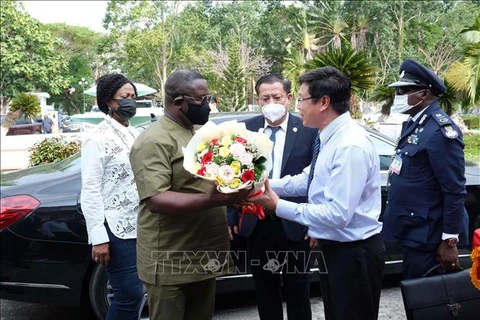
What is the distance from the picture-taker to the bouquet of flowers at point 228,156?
6.14 ft

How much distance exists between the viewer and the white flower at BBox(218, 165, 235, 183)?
6.08ft

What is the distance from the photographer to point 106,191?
265cm

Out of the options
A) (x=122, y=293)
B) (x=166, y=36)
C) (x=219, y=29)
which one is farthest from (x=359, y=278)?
(x=219, y=29)

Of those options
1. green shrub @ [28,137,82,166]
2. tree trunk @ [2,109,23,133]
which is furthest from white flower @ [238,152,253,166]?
tree trunk @ [2,109,23,133]

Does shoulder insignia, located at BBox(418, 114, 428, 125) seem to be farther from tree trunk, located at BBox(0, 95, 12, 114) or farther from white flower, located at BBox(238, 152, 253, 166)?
tree trunk, located at BBox(0, 95, 12, 114)

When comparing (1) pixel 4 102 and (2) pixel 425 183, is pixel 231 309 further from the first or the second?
(1) pixel 4 102

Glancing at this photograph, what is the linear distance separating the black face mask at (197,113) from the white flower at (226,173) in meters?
0.40

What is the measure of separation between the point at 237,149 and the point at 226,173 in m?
0.12

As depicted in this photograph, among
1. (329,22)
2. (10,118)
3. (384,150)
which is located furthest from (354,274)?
(329,22)

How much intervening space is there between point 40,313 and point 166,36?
2548cm

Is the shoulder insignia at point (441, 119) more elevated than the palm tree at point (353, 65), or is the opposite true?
the palm tree at point (353, 65)

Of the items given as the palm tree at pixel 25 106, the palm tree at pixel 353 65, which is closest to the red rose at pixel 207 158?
the palm tree at pixel 353 65

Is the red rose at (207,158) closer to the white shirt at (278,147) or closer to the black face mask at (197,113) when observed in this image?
the black face mask at (197,113)

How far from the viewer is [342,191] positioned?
2.08 meters
